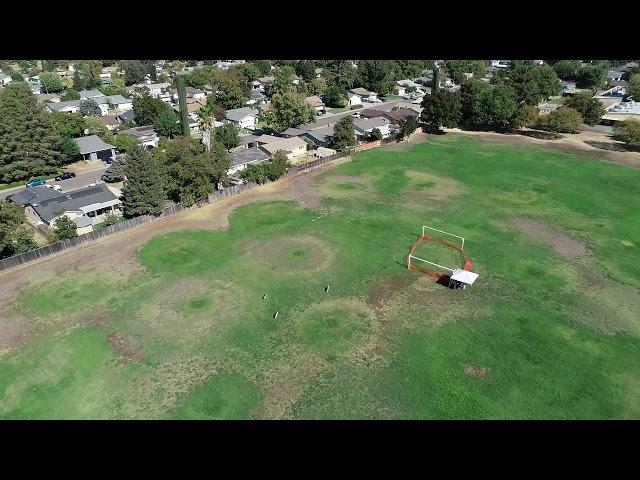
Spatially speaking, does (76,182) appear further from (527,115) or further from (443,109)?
(527,115)

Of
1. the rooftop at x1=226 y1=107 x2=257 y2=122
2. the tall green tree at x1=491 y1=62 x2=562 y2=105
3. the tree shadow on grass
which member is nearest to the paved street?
the rooftop at x1=226 y1=107 x2=257 y2=122

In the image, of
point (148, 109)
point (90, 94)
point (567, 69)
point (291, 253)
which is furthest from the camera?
point (567, 69)

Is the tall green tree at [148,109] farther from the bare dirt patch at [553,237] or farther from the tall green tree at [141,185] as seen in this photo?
the bare dirt patch at [553,237]

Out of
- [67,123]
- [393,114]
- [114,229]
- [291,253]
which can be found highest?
[67,123]

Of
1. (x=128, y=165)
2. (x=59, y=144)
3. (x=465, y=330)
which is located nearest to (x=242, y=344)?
(x=465, y=330)

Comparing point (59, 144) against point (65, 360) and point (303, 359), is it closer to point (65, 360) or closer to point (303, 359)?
point (65, 360)

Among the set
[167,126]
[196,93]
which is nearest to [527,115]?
[167,126]

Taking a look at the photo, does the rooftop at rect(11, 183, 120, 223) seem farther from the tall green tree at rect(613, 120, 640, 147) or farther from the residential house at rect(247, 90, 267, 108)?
the tall green tree at rect(613, 120, 640, 147)
